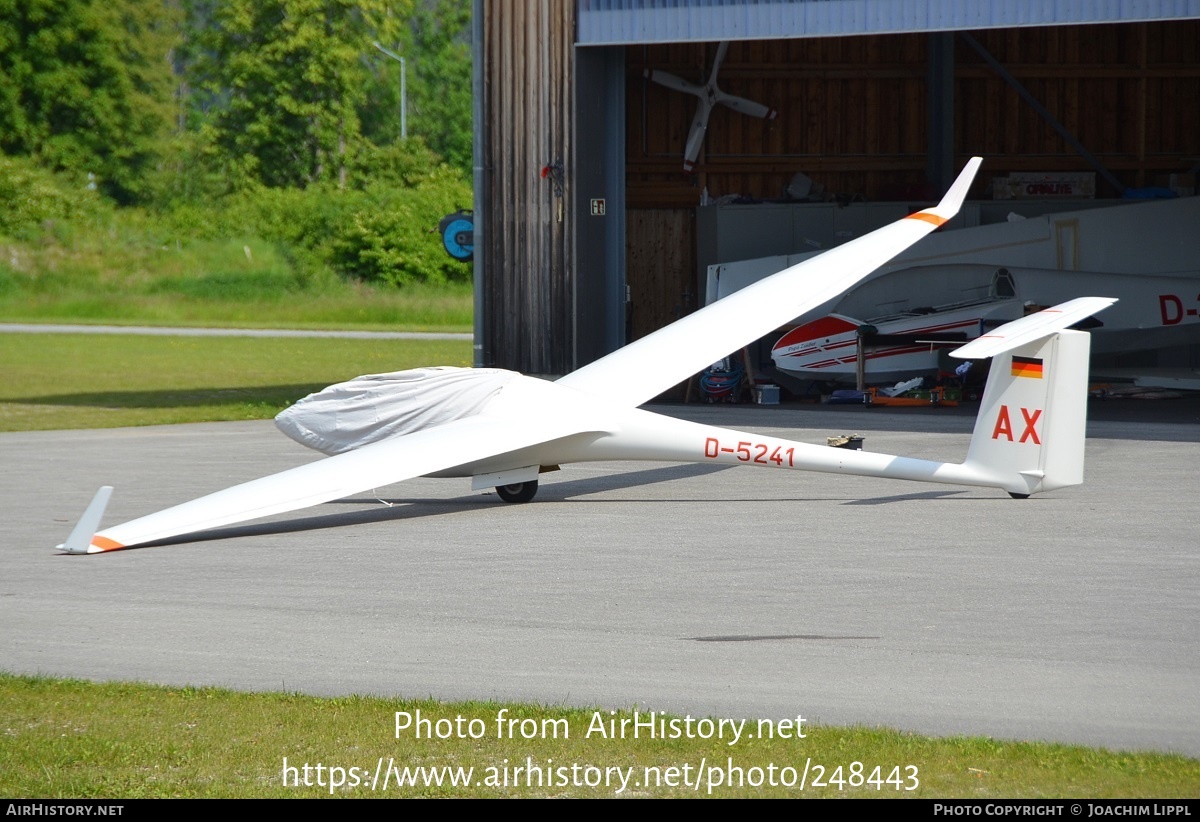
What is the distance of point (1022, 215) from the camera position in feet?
77.6

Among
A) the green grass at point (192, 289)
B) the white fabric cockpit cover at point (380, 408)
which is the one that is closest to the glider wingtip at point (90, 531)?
the white fabric cockpit cover at point (380, 408)

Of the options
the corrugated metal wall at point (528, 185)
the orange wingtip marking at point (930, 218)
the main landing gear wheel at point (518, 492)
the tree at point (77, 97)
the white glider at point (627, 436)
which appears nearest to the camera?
the white glider at point (627, 436)

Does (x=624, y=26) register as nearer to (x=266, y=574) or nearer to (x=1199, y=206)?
(x=1199, y=206)

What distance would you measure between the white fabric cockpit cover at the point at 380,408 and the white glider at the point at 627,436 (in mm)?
19

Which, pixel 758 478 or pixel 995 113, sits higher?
pixel 995 113

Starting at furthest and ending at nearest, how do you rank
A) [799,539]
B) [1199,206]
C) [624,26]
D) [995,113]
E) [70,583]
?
[995,113] → [1199,206] → [624,26] → [799,539] → [70,583]

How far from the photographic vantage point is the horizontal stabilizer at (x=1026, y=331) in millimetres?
9570

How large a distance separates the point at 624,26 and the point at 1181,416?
9.20 meters

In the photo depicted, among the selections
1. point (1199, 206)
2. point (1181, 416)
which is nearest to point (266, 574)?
point (1181, 416)

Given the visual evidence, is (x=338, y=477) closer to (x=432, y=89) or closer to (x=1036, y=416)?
(x=1036, y=416)

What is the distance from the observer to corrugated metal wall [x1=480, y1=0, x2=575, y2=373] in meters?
20.6

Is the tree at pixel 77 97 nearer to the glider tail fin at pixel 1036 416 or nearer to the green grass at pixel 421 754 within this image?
the glider tail fin at pixel 1036 416

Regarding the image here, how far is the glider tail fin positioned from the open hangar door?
13.9 metres

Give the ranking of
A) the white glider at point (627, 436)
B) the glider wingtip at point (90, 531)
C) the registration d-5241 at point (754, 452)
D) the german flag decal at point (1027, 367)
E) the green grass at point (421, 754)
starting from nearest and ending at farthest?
the green grass at point (421, 754) → the glider wingtip at point (90, 531) → the white glider at point (627, 436) → the german flag decal at point (1027, 367) → the registration d-5241 at point (754, 452)
